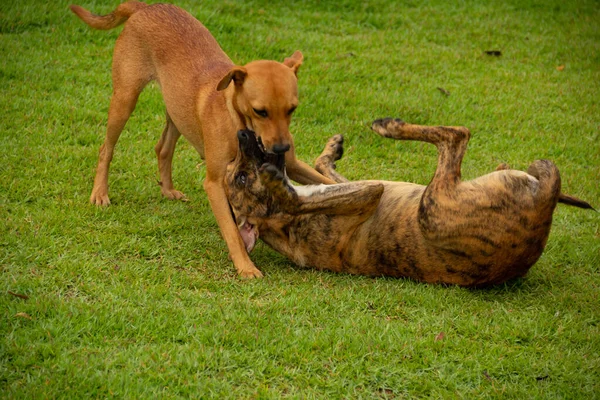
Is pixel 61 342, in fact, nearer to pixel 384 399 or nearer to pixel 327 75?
pixel 384 399

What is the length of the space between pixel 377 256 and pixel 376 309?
2.03 ft

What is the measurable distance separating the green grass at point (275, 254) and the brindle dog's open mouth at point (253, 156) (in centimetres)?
30

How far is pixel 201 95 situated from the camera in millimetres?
6637

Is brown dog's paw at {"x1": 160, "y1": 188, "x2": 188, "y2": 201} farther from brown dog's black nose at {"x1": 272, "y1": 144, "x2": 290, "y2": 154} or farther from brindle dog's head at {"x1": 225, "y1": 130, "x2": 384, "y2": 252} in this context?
brown dog's black nose at {"x1": 272, "y1": 144, "x2": 290, "y2": 154}

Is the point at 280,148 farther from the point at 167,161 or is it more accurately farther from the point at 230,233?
the point at 167,161

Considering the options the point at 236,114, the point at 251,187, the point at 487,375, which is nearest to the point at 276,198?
the point at 251,187

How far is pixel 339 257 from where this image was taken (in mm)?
6195

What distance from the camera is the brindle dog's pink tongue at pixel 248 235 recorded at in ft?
20.5

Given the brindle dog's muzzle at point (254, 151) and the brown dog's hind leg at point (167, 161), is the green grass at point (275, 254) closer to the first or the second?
the brown dog's hind leg at point (167, 161)

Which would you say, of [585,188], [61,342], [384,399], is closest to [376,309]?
[384,399]

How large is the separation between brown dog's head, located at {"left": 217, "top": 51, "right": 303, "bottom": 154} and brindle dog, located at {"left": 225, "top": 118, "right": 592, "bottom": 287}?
0.21m

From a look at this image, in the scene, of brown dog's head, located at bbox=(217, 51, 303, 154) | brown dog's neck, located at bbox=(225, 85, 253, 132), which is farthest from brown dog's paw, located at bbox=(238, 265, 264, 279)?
brown dog's neck, located at bbox=(225, 85, 253, 132)

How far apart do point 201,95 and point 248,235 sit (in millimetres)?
1309

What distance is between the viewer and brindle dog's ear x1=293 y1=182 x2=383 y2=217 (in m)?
6.14
